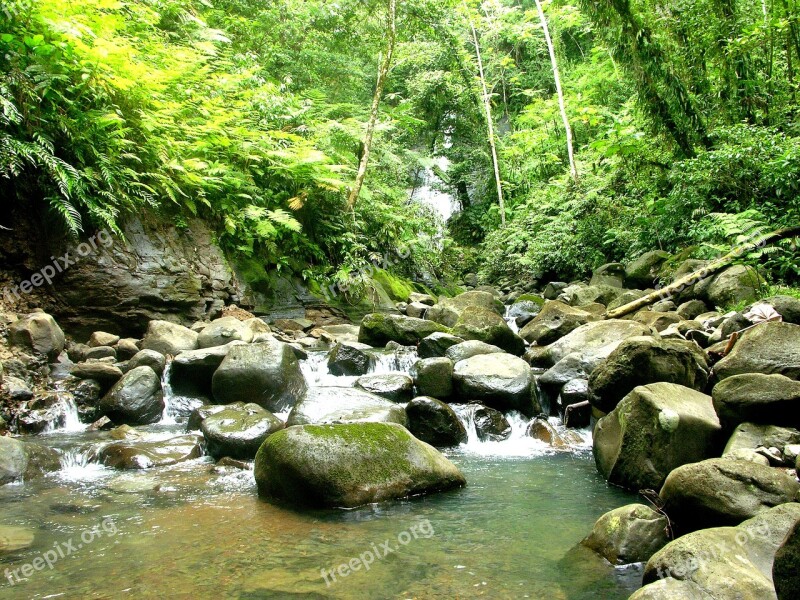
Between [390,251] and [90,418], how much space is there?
1070 centimetres

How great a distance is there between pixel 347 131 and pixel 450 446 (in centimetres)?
1064

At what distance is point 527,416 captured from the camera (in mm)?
7352

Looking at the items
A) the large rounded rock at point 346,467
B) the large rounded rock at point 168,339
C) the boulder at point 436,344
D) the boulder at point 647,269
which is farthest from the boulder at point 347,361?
the boulder at point 647,269

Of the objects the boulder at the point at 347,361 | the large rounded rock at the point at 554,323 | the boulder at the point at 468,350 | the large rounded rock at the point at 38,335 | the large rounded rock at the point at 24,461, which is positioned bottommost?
the large rounded rock at the point at 554,323

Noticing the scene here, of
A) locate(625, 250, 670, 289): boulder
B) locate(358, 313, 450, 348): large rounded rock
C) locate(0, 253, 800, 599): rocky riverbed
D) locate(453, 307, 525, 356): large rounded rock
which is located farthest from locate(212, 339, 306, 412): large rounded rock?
locate(625, 250, 670, 289): boulder

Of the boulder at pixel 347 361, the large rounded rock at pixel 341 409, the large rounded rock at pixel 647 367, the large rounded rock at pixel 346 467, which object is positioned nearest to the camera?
the large rounded rock at pixel 346 467

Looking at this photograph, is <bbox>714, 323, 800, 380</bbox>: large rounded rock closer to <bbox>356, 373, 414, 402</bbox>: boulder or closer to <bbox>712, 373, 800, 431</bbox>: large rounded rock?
<bbox>712, 373, 800, 431</bbox>: large rounded rock

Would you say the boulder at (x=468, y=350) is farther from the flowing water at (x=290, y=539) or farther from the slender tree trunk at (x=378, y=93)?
the slender tree trunk at (x=378, y=93)

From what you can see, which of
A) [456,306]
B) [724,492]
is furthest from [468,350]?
[724,492]

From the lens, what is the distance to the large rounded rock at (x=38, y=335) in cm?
720

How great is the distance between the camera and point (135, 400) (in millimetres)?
6980

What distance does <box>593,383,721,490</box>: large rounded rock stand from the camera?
179 inches

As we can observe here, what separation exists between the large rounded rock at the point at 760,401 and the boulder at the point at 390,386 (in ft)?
13.6

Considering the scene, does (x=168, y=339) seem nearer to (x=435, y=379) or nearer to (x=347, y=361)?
(x=347, y=361)
